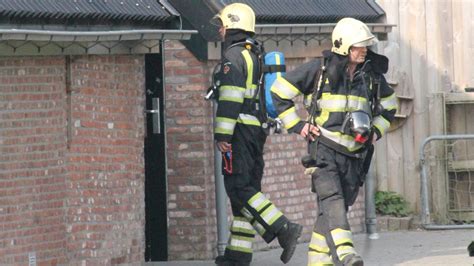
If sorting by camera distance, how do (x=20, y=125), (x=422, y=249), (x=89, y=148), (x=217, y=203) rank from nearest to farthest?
(x=20, y=125) → (x=89, y=148) → (x=217, y=203) → (x=422, y=249)

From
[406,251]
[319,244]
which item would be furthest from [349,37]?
[406,251]

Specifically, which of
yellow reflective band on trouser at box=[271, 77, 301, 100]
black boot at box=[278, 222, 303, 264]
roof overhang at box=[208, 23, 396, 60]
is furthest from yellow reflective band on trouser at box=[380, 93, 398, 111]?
roof overhang at box=[208, 23, 396, 60]

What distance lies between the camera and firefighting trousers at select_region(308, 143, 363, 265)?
11.5 metres

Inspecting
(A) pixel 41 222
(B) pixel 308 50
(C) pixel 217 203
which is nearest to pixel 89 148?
(A) pixel 41 222

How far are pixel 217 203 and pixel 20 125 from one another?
269 cm

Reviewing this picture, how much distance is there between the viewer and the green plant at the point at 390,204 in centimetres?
1619

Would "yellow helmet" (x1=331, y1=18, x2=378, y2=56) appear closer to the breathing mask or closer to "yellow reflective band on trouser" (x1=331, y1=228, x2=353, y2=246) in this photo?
the breathing mask

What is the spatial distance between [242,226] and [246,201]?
238 mm

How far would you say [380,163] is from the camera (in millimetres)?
16375

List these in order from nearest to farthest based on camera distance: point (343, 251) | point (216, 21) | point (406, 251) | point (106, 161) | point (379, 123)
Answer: point (343, 251)
point (379, 123)
point (106, 161)
point (216, 21)
point (406, 251)

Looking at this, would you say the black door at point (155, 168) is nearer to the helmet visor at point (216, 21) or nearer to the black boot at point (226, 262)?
the helmet visor at point (216, 21)

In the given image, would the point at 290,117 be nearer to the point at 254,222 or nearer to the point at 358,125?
the point at 358,125

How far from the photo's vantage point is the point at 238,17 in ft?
42.0

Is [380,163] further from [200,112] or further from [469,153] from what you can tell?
[200,112]
